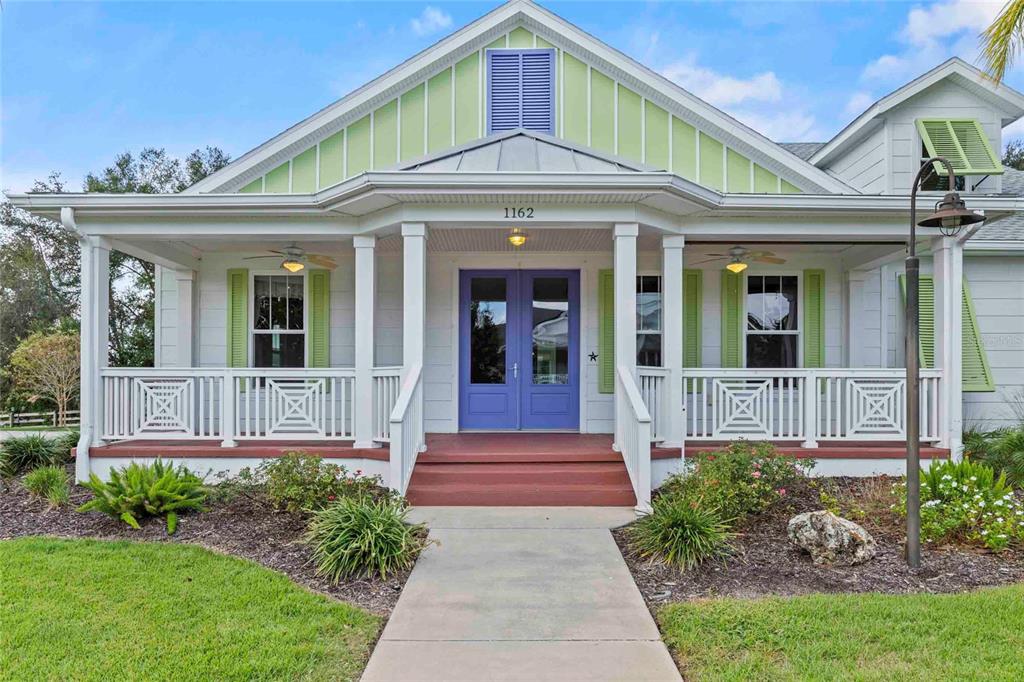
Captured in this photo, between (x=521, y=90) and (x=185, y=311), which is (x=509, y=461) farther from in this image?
(x=185, y=311)

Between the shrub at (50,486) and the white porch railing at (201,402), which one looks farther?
the white porch railing at (201,402)

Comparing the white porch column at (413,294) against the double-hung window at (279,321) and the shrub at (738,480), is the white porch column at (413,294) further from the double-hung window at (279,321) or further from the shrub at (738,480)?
the shrub at (738,480)

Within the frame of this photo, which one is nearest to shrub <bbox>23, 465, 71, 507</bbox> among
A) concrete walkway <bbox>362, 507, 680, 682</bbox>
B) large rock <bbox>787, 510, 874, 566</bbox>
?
concrete walkway <bbox>362, 507, 680, 682</bbox>

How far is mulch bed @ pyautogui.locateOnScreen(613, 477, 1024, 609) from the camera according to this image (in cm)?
412

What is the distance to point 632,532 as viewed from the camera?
5.20 metres

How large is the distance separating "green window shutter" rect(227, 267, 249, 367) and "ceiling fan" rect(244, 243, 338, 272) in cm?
44

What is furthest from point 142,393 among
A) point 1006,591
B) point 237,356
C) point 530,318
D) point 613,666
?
point 1006,591

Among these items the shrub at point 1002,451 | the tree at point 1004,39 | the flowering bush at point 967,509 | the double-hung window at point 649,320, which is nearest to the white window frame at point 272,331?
the double-hung window at point 649,320

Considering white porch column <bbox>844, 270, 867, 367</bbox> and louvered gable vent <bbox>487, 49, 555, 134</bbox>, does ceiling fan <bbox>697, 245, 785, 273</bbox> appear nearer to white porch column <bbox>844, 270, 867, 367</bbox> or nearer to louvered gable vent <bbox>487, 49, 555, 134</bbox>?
white porch column <bbox>844, 270, 867, 367</bbox>

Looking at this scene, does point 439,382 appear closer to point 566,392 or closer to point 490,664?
point 566,392

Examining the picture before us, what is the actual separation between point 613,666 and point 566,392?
550 centimetres

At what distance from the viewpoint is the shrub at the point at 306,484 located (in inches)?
212

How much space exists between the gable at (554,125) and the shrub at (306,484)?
14.2 feet

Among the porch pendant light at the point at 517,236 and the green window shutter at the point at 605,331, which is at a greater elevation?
the porch pendant light at the point at 517,236
